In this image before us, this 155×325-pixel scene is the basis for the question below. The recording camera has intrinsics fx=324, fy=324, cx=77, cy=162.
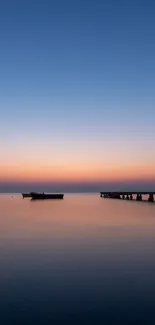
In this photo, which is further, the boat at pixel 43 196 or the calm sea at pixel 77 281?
the boat at pixel 43 196

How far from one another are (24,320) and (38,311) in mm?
899

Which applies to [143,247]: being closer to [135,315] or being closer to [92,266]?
[92,266]

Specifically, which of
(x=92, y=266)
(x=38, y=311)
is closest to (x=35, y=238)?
(x=92, y=266)

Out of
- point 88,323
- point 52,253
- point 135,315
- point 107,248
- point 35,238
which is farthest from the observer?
point 35,238

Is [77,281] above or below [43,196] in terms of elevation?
below

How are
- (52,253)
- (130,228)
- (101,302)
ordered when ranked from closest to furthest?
(101,302)
(52,253)
(130,228)

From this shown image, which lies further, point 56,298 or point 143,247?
point 143,247

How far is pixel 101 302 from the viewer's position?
12.4m

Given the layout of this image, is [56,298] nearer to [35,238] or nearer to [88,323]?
[88,323]

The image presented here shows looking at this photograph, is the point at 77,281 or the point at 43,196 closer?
the point at 77,281

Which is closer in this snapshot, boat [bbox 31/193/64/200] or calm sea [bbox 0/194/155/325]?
calm sea [bbox 0/194/155/325]

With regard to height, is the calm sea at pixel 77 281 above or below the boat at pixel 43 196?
below

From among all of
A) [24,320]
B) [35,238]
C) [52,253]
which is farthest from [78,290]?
[35,238]

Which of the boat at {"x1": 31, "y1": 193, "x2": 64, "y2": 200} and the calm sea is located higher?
the boat at {"x1": 31, "y1": 193, "x2": 64, "y2": 200}
